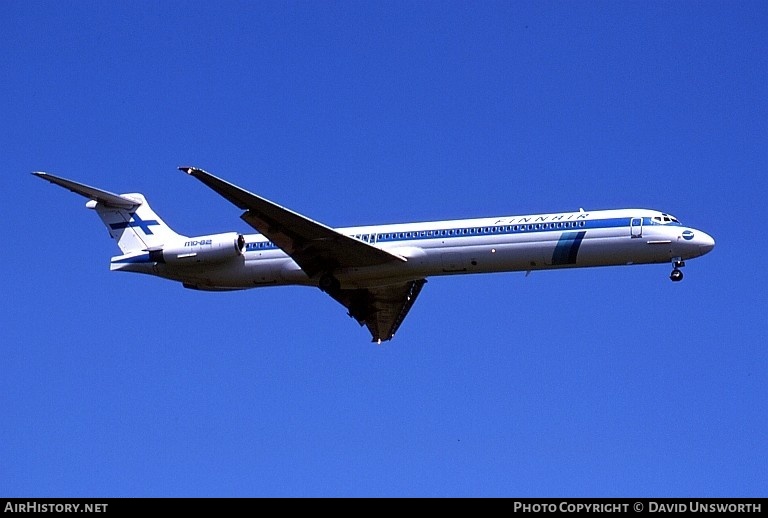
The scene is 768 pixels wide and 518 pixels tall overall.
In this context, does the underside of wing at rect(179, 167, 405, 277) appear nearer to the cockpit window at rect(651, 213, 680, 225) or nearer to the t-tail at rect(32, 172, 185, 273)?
the t-tail at rect(32, 172, 185, 273)

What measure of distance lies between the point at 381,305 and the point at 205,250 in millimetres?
6233

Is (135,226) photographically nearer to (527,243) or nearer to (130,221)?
(130,221)

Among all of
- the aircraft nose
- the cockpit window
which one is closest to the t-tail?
the cockpit window

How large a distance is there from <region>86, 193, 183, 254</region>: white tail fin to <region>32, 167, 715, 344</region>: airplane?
18 cm

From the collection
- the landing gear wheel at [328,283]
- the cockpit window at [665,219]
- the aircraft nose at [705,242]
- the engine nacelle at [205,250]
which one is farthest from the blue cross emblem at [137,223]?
the aircraft nose at [705,242]

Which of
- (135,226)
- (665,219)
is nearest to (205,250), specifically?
(135,226)

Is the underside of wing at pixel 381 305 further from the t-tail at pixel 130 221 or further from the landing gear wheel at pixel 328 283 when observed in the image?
the t-tail at pixel 130 221

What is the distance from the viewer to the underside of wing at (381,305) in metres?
35.2

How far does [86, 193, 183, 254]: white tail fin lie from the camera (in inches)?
1387

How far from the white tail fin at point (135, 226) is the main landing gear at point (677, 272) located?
15183 millimetres
